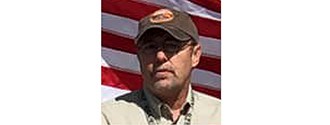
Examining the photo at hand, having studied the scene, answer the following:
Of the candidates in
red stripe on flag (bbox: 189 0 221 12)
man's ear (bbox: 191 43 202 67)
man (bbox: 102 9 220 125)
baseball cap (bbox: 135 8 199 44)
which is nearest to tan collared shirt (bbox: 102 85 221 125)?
man (bbox: 102 9 220 125)

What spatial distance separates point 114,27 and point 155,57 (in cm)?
19

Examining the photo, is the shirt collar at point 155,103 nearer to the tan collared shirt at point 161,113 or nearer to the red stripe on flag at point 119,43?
the tan collared shirt at point 161,113

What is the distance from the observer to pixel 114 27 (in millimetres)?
3420

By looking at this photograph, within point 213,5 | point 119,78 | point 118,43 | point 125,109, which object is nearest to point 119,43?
point 118,43

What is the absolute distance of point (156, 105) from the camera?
3416 mm

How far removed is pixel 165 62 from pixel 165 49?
0.15 ft

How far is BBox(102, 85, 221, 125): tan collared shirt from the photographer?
135 inches

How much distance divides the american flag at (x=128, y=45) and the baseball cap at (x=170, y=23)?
0.02m

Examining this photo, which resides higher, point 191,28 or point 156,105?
point 191,28

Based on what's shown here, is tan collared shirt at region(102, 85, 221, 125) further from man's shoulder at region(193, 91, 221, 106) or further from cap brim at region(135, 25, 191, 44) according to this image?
cap brim at region(135, 25, 191, 44)

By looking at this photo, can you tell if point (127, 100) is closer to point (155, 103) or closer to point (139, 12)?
point (155, 103)
